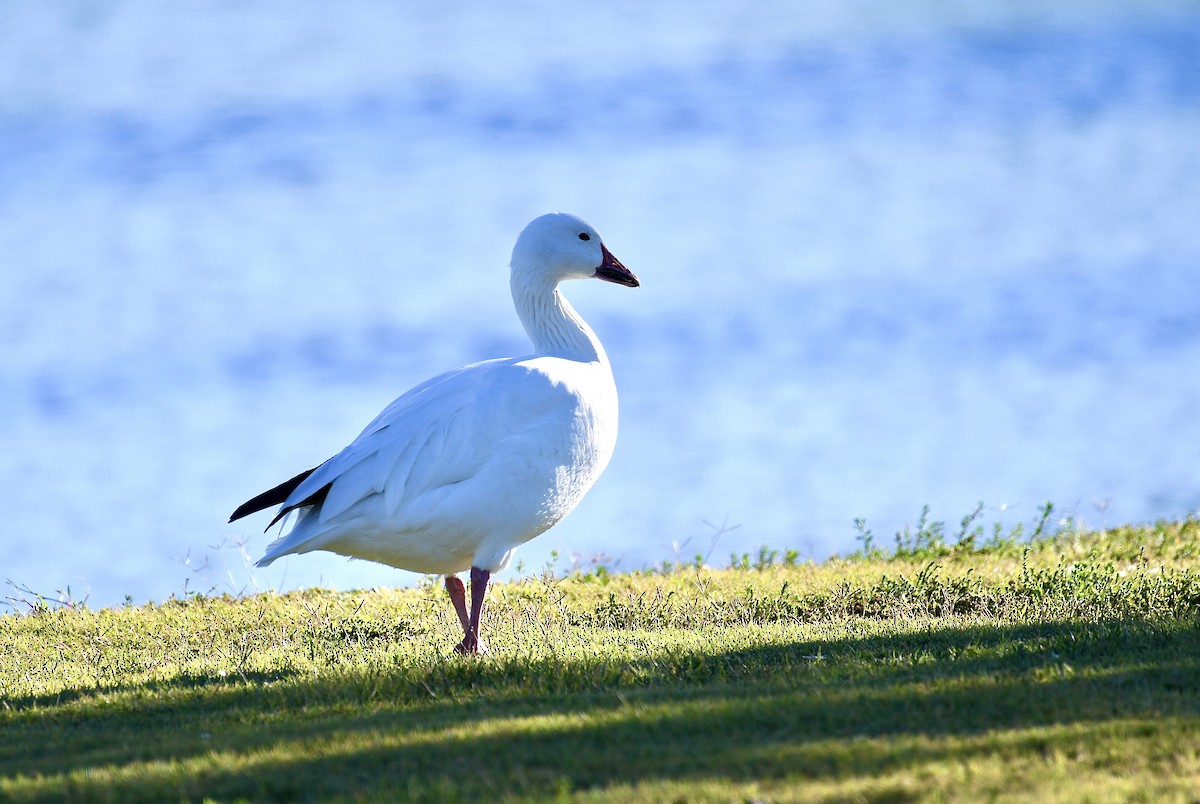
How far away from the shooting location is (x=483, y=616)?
837cm

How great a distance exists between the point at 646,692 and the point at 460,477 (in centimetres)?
185

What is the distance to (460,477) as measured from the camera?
22.6 ft

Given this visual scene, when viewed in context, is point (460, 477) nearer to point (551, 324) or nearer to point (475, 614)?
point (475, 614)

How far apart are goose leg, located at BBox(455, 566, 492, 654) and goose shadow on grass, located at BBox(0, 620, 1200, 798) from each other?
24.7 inches

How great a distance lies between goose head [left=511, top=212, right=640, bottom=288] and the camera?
809 cm

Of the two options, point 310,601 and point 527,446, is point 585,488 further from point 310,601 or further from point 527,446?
point 310,601

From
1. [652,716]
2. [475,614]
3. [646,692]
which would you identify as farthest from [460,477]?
[652,716]

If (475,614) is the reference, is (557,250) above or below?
above

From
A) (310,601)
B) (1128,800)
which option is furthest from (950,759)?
(310,601)

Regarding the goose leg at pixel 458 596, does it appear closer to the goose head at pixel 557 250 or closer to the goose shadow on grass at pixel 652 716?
the goose shadow on grass at pixel 652 716

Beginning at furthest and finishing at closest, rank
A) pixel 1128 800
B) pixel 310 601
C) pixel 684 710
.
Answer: pixel 310 601, pixel 684 710, pixel 1128 800

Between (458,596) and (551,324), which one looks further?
(551,324)

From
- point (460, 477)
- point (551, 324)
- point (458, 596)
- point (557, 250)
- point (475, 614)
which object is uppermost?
point (557, 250)

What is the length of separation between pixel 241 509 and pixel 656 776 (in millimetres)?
3601
